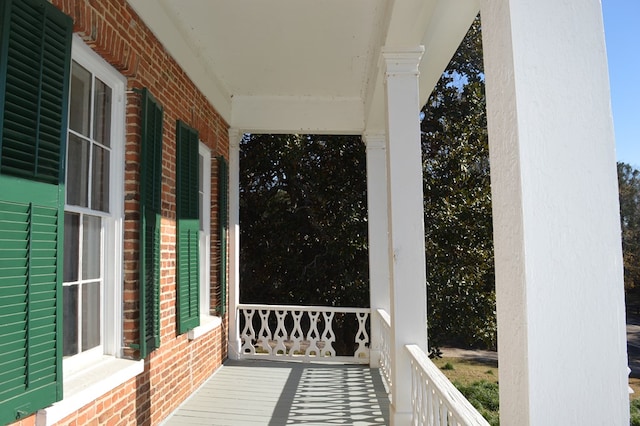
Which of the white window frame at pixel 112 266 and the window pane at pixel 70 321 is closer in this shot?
the window pane at pixel 70 321

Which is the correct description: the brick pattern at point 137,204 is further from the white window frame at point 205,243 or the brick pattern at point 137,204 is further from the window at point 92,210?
the white window frame at point 205,243

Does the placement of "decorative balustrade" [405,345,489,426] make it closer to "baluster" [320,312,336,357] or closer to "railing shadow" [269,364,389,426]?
"railing shadow" [269,364,389,426]

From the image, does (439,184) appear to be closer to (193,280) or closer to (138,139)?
(193,280)

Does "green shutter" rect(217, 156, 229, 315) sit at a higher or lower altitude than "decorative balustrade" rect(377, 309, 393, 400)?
higher

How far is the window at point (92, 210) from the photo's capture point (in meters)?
2.92

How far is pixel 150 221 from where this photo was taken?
3719mm

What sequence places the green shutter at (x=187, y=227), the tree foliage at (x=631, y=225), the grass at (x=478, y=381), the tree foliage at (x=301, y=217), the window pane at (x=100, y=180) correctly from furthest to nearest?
the tree foliage at (x=631, y=225), the tree foliage at (x=301, y=217), the grass at (x=478, y=381), the green shutter at (x=187, y=227), the window pane at (x=100, y=180)

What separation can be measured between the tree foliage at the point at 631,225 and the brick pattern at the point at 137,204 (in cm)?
1315

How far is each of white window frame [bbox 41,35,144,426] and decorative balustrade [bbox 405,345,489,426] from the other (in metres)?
1.88

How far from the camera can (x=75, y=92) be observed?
298cm

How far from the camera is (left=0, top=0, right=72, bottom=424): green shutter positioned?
211 cm

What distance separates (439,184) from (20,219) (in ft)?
25.3

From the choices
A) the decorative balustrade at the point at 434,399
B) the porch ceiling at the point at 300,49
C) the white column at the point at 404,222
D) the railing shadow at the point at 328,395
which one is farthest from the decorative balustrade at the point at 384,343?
the porch ceiling at the point at 300,49

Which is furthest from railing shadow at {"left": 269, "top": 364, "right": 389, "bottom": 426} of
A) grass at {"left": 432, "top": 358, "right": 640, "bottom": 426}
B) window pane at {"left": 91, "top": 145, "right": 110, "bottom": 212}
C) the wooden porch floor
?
grass at {"left": 432, "top": 358, "right": 640, "bottom": 426}
